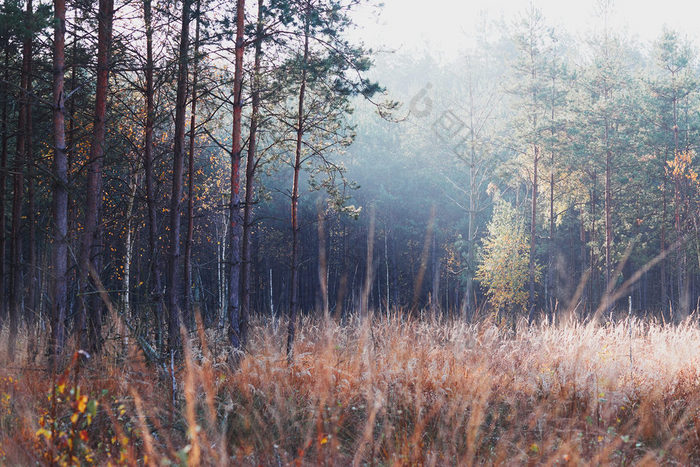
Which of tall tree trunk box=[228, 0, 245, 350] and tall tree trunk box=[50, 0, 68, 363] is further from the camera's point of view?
Answer: tall tree trunk box=[228, 0, 245, 350]

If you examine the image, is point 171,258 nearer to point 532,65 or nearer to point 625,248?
point 532,65

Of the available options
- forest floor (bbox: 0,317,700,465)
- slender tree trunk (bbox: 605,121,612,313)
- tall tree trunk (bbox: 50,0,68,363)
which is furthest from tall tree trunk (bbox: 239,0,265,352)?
slender tree trunk (bbox: 605,121,612,313)

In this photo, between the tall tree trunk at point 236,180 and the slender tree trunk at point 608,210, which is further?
the slender tree trunk at point 608,210

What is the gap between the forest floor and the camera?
4555 mm

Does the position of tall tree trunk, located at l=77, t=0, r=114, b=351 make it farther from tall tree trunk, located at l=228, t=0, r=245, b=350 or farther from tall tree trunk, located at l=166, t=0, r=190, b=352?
tall tree trunk, located at l=228, t=0, r=245, b=350

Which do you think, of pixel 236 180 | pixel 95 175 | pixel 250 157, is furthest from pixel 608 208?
pixel 95 175

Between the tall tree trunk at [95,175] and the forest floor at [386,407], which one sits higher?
the tall tree trunk at [95,175]

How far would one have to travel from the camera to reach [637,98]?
2514 cm

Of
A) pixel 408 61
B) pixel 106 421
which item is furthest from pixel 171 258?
pixel 408 61

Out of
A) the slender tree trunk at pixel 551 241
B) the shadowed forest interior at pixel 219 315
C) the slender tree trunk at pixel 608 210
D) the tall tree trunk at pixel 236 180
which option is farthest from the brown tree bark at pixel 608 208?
the tall tree trunk at pixel 236 180

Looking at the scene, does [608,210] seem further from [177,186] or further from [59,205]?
[59,205]

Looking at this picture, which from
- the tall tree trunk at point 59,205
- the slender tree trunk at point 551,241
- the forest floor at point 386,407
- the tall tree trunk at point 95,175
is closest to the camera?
the forest floor at point 386,407

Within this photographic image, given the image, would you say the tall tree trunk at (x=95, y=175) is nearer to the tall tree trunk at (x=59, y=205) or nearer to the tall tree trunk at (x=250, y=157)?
the tall tree trunk at (x=59, y=205)

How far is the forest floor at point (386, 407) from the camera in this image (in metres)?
4.55
